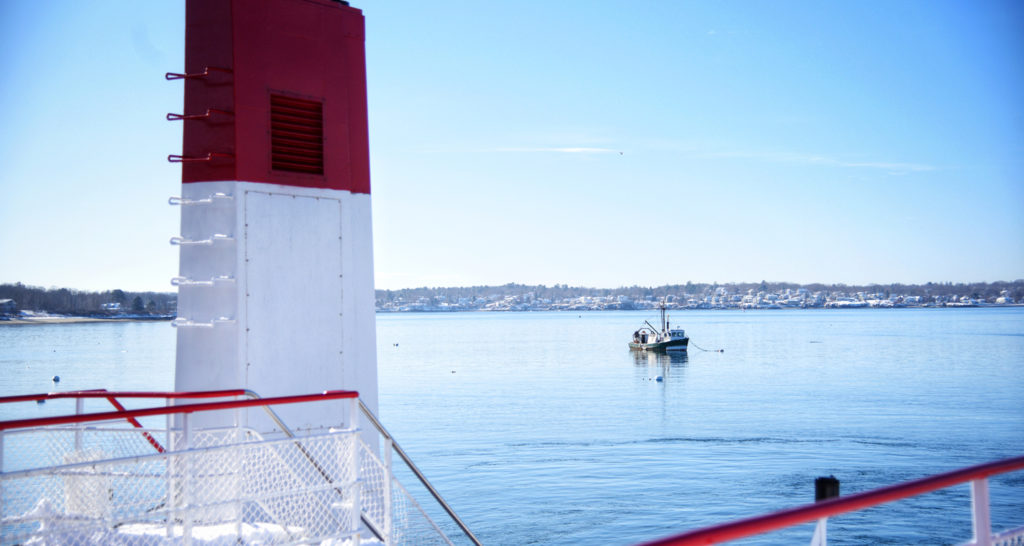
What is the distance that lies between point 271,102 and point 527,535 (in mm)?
16633

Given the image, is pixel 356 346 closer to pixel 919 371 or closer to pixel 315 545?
pixel 315 545

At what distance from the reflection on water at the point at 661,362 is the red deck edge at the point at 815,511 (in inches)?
2632

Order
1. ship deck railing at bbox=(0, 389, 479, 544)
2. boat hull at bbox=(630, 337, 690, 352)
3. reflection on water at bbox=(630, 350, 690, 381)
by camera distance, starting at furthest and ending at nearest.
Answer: boat hull at bbox=(630, 337, 690, 352)
reflection on water at bbox=(630, 350, 690, 381)
ship deck railing at bbox=(0, 389, 479, 544)

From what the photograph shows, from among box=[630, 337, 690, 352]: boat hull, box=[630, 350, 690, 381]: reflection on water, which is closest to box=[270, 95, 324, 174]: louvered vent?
box=[630, 350, 690, 381]: reflection on water

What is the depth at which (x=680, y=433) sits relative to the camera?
4081 centimetres

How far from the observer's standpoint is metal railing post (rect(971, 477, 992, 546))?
329 centimetres

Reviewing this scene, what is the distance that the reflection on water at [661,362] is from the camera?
74.1 metres

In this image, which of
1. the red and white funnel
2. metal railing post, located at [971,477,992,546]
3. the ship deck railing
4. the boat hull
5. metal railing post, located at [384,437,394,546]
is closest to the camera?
metal railing post, located at [971,477,992,546]

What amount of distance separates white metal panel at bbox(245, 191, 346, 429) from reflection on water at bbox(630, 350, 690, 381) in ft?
207

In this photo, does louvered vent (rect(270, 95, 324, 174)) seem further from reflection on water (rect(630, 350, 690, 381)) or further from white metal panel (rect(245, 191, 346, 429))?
reflection on water (rect(630, 350, 690, 381))

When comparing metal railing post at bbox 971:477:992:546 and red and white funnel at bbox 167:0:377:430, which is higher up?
red and white funnel at bbox 167:0:377:430

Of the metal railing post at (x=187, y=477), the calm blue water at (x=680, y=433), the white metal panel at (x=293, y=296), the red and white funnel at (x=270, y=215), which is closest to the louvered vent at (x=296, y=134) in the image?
the red and white funnel at (x=270, y=215)

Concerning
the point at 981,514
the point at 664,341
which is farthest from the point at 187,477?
the point at 664,341

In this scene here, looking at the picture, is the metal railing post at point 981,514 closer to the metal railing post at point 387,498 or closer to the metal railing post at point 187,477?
the metal railing post at point 387,498
